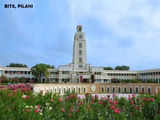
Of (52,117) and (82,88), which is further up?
(52,117)

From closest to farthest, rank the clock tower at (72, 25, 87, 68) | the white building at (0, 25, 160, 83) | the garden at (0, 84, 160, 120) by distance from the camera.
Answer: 1. the garden at (0, 84, 160, 120)
2. the white building at (0, 25, 160, 83)
3. the clock tower at (72, 25, 87, 68)

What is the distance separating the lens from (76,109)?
9.24 metres

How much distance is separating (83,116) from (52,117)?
61.2 inches

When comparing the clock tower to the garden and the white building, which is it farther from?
the garden

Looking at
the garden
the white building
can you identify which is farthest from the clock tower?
the garden

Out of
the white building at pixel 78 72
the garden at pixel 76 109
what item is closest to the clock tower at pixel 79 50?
the white building at pixel 78 72

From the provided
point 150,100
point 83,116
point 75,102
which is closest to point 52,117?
point 83,116

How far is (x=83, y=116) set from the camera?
8.13 meters

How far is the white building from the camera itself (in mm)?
71312

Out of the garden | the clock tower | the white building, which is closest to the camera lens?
the garden

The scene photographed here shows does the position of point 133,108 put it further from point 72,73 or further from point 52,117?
point 72,73

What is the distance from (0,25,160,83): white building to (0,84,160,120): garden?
5879 centimetres

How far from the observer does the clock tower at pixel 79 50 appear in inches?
2944

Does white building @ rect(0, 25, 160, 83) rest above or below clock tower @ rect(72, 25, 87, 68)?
below
